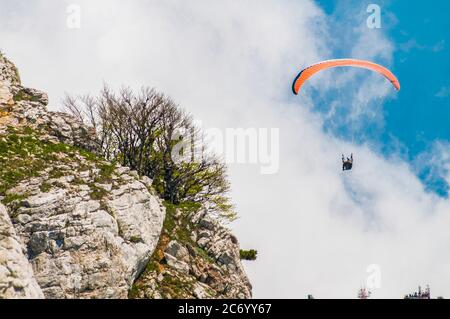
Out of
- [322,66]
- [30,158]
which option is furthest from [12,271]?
[322,66]

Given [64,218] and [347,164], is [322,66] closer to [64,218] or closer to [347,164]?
[347,164]

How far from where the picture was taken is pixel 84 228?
30.5 metres

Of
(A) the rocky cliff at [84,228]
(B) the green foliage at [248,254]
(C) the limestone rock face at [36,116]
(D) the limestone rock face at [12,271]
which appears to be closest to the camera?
(D) the limestone rock face at [12,271]

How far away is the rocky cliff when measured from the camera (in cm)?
2858

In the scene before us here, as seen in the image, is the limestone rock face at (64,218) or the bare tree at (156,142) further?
the bare tree at (156,142)

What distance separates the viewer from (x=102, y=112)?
167 ft

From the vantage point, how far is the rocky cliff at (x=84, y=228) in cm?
2858

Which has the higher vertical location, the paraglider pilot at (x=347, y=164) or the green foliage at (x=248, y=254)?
the paraglider pilot at (x=347, y=164)

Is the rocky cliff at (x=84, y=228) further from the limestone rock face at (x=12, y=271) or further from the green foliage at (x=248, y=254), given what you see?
the green foliage at (x=248, y=254)

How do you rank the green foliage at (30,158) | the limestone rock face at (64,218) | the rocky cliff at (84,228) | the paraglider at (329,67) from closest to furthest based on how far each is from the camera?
1. the limestone rock face at (64,218)
2. the rocky cliff at (84,228)
3. the green foliage at (30,158)
4. the paraglider at (329,67)

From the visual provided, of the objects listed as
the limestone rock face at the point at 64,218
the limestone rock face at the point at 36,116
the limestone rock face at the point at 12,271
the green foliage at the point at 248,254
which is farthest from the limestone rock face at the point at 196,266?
the limestone rock face at the point at 36,116

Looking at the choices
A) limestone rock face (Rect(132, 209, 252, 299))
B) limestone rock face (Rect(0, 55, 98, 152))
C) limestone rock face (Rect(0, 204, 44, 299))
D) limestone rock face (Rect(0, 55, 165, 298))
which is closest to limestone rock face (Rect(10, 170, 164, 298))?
limestone rock face (Rect(0, 55, 165, 298))
